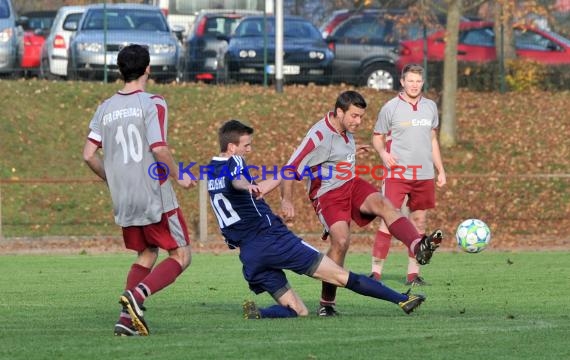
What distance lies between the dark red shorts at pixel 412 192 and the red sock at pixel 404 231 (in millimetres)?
2425

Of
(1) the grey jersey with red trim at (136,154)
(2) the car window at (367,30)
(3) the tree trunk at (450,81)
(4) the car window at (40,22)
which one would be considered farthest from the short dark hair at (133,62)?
(4) the car window at (40,22)

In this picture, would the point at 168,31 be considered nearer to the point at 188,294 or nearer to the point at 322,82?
the point at 322,82

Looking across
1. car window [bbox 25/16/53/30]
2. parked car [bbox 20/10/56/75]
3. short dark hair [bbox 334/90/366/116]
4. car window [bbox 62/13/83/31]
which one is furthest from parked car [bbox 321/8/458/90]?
short dark hair [bbox 334/90/366/116]

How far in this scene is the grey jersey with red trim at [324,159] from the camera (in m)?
10.4

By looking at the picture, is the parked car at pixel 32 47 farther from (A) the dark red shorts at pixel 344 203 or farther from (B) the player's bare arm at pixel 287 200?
(B) the player's bare arm at pixel 287 200

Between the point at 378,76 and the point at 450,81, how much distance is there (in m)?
4.31

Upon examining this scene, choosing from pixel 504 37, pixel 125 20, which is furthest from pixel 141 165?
pixel 504 37

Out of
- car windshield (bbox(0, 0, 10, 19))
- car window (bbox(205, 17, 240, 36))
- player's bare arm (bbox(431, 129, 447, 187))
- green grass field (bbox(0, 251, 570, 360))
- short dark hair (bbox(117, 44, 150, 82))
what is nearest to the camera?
green grass field (bbox(0, 251, 570, 360))

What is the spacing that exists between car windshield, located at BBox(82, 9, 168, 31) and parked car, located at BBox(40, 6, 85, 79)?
1.55 feet

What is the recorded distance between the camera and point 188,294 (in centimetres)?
1215

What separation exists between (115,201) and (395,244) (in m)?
11.2

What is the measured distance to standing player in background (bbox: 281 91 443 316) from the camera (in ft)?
33.8

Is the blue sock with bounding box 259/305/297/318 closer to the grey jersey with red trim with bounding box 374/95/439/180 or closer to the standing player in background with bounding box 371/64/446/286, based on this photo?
the standing player in background with bounding box 371/64/446/286

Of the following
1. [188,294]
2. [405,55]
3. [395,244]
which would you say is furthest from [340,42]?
[188,294]
